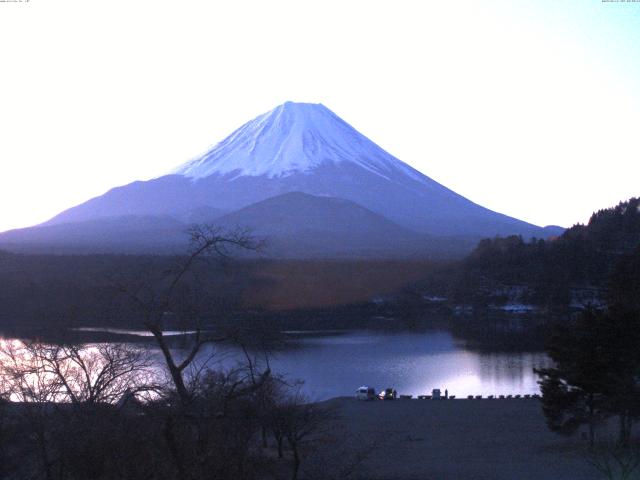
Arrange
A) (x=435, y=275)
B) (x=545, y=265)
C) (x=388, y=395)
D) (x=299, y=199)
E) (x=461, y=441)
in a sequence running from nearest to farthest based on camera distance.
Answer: (x=461, y=441) → (x=388, y=395) → (x=545, y=265) → (x=435, y=275) → (x=299, y=199)

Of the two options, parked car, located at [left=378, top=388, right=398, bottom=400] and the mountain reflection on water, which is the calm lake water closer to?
the mountain reflection on water

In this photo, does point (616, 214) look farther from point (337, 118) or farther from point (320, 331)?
point (337, 118)

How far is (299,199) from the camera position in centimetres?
5888

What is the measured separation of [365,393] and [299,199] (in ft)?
148

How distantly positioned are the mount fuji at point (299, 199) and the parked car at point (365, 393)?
32.8 m

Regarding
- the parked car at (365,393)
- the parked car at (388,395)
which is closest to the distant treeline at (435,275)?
the parked car at (365,393)

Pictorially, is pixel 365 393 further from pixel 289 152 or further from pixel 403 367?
pixel 289 152

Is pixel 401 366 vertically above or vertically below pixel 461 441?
above

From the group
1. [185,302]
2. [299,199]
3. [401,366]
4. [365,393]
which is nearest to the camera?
[185,302]

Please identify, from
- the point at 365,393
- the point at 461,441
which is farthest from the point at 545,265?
the point at 461,441

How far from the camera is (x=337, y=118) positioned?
→ 67.0 m

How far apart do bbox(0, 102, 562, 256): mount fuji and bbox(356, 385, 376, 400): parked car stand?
3276 cm

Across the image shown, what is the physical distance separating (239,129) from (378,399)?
5779cm

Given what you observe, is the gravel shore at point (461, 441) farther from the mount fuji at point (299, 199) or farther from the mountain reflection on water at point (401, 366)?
the mount fuji at point (299, 199)
